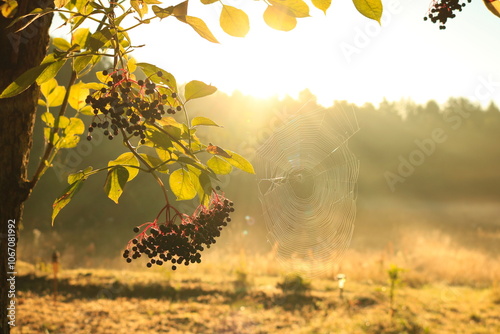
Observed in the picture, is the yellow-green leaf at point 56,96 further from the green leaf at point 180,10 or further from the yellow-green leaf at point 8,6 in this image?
the green leaf at point 180,10

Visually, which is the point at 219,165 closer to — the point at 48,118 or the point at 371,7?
the point at 371,7

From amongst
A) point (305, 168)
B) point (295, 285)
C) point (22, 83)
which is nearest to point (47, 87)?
point (22, 83)

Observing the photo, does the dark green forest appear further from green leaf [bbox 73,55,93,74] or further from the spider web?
green leaf [bbox 73,55,93,74]

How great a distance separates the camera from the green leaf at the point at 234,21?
3.46 ft

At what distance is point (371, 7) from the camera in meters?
0.93

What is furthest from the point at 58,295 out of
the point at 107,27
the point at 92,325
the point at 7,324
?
the point at 107,27

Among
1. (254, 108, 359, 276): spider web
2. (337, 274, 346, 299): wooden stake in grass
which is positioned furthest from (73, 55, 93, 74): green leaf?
(337, 274, 346, 299): wooden stake in grass

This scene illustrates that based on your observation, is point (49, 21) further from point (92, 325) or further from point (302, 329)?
point (302, 329)

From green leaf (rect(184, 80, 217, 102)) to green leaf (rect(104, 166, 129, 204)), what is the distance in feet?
0.92

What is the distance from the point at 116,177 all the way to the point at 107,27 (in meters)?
0.42

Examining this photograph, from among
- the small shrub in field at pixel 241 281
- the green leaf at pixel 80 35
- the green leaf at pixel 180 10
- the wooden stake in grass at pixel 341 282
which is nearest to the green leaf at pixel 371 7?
the green leaf at pixel 180 10

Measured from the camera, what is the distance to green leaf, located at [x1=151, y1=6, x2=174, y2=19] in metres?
0.99

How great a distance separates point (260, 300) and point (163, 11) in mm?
5323

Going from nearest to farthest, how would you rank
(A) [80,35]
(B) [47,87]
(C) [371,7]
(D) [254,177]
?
(C) [371,7]
(A) [80,35]
(B) [47,87]
(D) [254,177]
